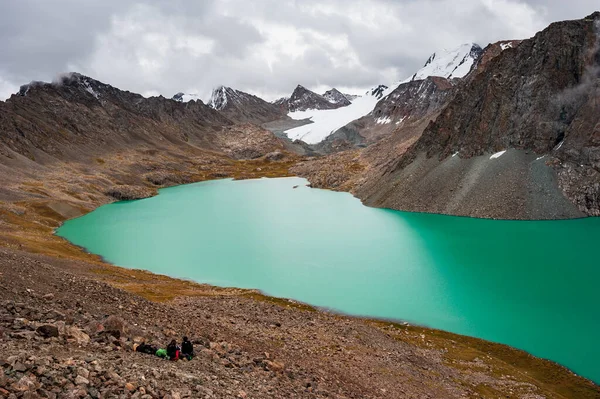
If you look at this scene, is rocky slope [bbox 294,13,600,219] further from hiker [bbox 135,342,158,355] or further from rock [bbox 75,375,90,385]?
rock [bbox 75,375,90,385]

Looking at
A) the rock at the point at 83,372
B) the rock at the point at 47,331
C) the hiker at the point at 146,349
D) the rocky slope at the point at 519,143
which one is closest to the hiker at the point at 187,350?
the hiker at the point at 146,349

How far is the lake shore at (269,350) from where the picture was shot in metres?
15.7

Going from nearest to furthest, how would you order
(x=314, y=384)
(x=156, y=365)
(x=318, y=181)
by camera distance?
(x=156, y=365) → (x=314, y=384) → (x=318, y=181)

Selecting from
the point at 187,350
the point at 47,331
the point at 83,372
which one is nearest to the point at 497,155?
the point at 187,350

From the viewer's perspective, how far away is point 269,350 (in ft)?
76.3

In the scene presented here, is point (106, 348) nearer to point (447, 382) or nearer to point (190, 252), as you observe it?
point (447, 382)

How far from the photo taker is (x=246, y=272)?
56.3 m

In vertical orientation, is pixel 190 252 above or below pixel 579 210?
below

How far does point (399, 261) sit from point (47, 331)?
50398mm

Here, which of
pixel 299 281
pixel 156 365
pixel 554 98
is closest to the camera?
pixel 156 365

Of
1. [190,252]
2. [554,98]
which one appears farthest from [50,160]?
[554,98]

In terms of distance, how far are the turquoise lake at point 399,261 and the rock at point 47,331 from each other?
31.5m

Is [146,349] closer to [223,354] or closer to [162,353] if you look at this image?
[162,353]

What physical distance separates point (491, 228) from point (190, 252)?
54640mm
